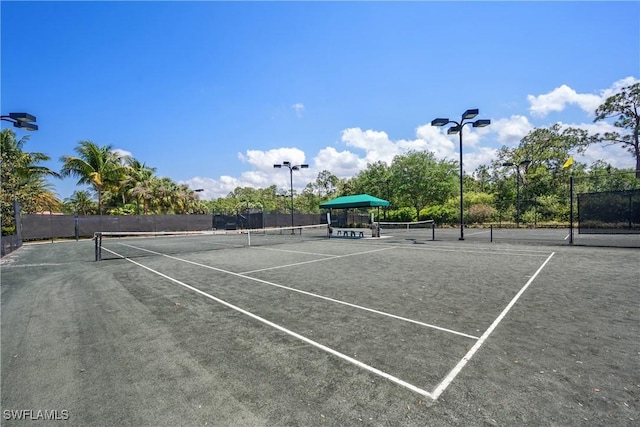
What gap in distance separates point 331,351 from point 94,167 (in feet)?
128

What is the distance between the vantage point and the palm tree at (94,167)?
105 ft

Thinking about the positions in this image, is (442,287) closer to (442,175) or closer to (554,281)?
(554,281)

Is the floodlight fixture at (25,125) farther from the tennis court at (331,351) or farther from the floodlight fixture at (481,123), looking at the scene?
the floodlight fixture at (481,123)

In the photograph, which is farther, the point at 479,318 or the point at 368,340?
the point at 479,318

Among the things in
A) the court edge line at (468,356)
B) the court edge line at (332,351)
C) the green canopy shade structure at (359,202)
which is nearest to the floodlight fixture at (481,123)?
the green canopy shade structure at (359,202)

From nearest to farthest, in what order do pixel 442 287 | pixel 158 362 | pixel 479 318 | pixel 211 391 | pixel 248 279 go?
pixel 211 391 → pixel 158 362 → pixel 479 318 → pixel 442 287 → pixel 248 279

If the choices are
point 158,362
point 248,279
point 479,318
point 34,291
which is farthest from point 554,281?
point 34,291

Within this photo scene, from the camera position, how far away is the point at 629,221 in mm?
16422

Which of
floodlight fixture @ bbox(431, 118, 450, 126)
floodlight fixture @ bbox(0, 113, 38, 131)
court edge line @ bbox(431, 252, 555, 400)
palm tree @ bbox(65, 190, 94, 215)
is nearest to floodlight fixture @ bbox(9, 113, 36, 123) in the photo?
floodlight fixture @ bbox(0, 113, 38, 131)

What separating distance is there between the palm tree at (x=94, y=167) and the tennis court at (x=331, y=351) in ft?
98.3

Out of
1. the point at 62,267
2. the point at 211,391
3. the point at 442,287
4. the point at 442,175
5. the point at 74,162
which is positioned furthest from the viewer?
the point at 442,175

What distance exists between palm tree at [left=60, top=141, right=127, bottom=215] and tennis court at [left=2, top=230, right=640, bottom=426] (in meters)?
30.0

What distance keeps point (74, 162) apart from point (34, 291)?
3175 cm

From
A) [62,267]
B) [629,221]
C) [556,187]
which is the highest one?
[556,187]
